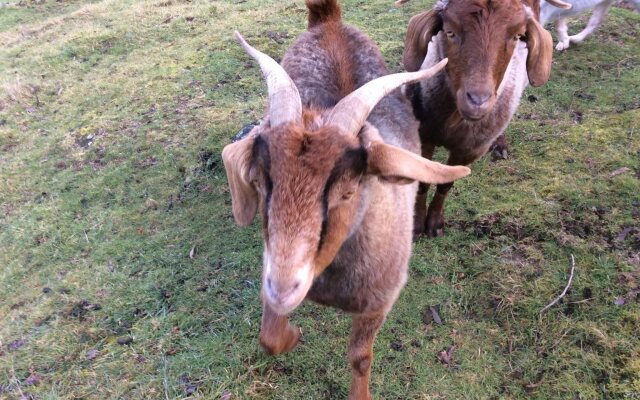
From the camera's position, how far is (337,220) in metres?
2.15

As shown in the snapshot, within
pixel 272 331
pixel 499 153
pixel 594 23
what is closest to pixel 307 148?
pixel 272 331

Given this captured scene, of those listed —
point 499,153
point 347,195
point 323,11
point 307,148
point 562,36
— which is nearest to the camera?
point 307,148

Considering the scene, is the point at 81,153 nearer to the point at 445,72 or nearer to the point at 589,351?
the point at 445,72

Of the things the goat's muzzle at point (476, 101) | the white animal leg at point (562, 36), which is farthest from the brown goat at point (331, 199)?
the white animal leg at point (562, 36)

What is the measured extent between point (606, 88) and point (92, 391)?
6.23m

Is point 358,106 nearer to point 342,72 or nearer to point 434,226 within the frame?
point 342,72

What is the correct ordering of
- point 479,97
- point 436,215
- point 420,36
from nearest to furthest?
point 479,97, point 420,36, point 436,215

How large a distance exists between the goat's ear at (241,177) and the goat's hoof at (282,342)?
37.0 inches

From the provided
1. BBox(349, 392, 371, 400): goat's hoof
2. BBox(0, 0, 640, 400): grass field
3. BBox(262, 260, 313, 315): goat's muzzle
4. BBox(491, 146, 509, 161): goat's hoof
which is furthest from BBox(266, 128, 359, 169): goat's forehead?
BBox(491, 146, 509, 161): goat's hoof

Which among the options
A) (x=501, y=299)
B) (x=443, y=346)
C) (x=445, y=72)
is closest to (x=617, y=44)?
(x=445, y=72)

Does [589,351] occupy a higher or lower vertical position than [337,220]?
lower

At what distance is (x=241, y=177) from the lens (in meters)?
2.22

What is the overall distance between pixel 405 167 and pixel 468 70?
1.56 meters

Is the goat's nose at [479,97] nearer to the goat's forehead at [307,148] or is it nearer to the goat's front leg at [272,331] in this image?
the goat's forehead at [307,148]
